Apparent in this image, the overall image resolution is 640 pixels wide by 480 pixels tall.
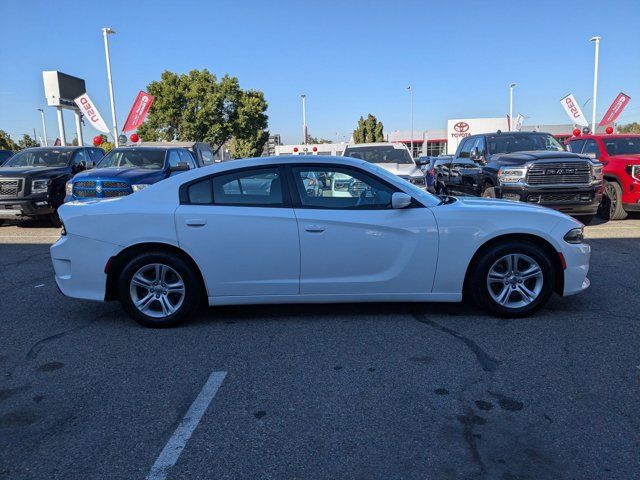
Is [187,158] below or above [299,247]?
above

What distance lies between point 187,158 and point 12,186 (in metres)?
3.79

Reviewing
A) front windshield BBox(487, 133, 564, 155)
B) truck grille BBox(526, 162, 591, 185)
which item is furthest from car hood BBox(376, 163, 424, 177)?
truck grille BBox(526, 162, 591, 185)

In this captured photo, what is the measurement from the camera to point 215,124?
1681 inches

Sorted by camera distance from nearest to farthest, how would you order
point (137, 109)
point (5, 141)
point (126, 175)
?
point (126, 175)
point (137, 109)
point (5, 141)

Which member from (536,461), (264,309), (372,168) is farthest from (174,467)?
(372,168)

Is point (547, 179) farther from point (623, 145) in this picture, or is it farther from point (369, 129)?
point (369, 129)

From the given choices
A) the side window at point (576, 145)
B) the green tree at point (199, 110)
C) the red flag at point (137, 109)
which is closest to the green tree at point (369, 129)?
the green tree at point (199, 110)

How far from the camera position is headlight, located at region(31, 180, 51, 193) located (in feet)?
Result: 37.0

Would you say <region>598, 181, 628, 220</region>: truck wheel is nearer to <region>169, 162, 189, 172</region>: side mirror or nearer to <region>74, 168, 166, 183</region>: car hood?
<region>169, 162, 189, 172</region>: side mirror

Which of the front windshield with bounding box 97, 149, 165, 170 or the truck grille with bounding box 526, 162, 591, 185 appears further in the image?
the front windshield with bounding box 97, 149, 165, 170

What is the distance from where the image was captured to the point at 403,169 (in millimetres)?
11258

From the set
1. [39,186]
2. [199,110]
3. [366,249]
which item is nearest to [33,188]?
[39,186]

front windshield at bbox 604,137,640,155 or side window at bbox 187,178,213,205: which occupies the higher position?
front windshield at bbox 604,137,640,155

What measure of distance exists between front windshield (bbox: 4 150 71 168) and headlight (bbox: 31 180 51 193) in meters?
1.45
